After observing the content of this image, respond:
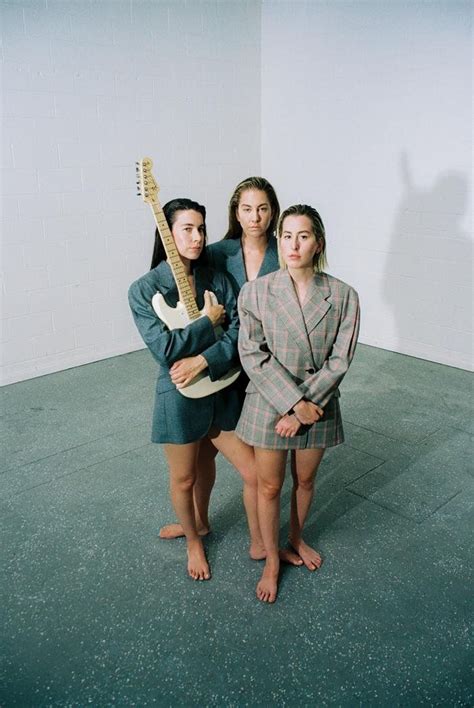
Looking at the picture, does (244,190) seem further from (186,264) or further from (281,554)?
(281,554)

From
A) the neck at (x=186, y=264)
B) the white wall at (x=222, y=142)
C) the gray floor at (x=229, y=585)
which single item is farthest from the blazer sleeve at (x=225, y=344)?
the white wall at (x=222, y=142)

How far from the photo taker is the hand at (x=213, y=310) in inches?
79.7

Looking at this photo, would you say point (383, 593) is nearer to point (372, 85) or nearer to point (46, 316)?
point (46, 316)

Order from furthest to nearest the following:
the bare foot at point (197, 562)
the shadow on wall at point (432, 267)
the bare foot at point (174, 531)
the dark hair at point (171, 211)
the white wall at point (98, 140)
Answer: the shadow on wall at point (432, 267)
the white wall at point (98, 140)
the bare foot at point (174, 531)
the bare foot at point (197, 562)
the dark hair at point (171, 211)

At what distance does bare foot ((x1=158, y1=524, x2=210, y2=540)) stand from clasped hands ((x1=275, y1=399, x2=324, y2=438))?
0.78 meters

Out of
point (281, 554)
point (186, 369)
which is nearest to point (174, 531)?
point (281, 554)

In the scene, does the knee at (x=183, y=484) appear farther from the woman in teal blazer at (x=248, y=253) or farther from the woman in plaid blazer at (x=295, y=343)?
the woman in plaid blazer at (x=295, y=343)

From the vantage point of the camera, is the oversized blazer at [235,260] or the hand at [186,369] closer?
the hand at [186,369]

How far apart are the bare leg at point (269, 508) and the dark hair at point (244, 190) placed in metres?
0.88

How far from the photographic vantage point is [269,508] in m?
2.10

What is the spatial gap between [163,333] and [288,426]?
528 millimetres

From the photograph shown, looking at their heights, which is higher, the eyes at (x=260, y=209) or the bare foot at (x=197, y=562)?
the eyes at (x=260, y=209)

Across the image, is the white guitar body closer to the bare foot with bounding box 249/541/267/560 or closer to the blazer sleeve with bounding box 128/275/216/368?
the blazer sleeve with bounding box 128/275/216/368

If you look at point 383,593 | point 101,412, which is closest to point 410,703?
point 383,593
